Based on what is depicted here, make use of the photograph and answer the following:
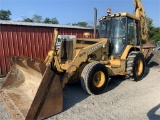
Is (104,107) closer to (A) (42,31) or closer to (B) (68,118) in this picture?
(B) (68,118)

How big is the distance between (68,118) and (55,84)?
76 cm

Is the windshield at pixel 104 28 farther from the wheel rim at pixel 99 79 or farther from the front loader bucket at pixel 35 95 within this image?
the front loader bucket at pixel 35 95

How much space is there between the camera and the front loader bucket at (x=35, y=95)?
375cm

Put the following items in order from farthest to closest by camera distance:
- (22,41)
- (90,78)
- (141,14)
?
(22,41), (141,14), (90,78)

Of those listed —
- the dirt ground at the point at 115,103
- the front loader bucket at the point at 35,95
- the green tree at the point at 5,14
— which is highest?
the green tree at the point at 5,14

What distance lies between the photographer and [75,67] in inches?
209

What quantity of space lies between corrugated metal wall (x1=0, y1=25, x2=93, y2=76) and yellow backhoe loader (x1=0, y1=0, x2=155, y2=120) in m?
3.20

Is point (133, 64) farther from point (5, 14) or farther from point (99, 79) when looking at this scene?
point (5, 14)

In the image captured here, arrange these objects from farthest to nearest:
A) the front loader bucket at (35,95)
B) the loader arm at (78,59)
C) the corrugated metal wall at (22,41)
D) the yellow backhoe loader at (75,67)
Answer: the corrugated metal wall at (22,41) < the loader arm at (78,59) < the yellow backhoe loader at (75,67) < the front loader bucket at (35,95)

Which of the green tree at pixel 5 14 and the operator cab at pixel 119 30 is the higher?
the green tree at pixel 5 14

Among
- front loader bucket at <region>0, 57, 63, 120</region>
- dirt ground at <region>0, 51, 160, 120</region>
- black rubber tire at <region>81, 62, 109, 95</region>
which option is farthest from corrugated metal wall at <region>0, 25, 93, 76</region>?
black rubber tire at <region>81, 62, 109, 95</region>

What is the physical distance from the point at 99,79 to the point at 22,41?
15.1 feet

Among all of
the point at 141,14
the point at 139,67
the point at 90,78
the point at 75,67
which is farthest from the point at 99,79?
the point at 141,14

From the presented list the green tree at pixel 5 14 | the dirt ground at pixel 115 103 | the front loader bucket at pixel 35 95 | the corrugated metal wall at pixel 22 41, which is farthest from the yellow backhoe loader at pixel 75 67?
the green tree at pixel 5 14
